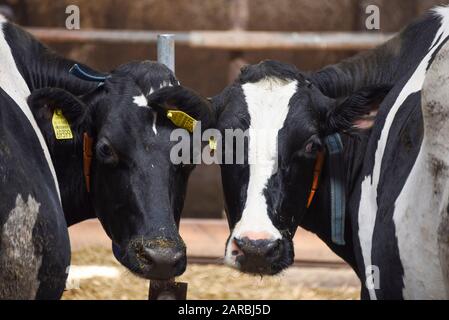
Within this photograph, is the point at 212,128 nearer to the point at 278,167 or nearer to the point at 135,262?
the point at 278,167

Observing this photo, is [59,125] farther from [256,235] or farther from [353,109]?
[353,109]

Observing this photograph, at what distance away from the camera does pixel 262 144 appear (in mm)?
4367

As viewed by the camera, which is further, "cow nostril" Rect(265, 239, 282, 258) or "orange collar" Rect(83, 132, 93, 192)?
"orange collar" Rect(83, 132, 93, 192)

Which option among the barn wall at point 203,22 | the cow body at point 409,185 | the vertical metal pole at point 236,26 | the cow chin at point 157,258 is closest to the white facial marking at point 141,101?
the cow chin at point 157,258

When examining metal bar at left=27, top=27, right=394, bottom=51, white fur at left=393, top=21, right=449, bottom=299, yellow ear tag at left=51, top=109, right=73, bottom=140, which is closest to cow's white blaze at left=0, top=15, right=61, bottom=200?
yellow ear tag at left=51, top=109, right=73, bottom=140

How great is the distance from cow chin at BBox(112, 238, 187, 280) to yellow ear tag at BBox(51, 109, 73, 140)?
544 mm

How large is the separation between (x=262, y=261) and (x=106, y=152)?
2.53 ft

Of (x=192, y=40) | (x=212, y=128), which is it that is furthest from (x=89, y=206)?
(x=192, y=40)

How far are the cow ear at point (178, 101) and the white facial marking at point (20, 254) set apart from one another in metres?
0.77

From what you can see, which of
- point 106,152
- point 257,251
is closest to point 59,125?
point 106,152

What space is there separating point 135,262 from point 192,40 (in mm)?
3130

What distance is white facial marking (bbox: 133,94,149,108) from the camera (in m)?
4.34

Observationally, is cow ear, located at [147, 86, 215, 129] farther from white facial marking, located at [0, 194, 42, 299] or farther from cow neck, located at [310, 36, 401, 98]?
white facial marking, located at [0, 194, 42, 299]
